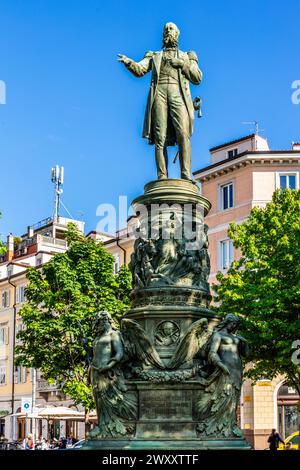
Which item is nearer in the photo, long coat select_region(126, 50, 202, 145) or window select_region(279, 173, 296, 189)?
long coat select_region(126, 50, 202, 145)

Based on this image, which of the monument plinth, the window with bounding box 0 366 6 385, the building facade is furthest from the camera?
the window with bounding box 0 366 6 385

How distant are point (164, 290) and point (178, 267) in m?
0.58

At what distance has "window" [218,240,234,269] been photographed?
156 feet

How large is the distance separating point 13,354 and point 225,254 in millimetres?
25139

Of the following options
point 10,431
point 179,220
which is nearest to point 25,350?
point 179,220

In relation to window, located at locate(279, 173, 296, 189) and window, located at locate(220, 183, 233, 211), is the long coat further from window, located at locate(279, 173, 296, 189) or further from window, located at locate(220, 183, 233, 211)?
window, located at locate(220, 183, 233, 211)

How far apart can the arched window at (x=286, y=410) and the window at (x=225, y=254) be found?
785 cm

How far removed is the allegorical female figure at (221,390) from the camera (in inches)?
500

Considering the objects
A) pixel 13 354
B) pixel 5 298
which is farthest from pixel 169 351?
pixel 5 298

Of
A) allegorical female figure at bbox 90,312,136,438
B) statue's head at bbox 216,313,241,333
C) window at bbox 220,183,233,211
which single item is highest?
window at bbox 220,183,233,211

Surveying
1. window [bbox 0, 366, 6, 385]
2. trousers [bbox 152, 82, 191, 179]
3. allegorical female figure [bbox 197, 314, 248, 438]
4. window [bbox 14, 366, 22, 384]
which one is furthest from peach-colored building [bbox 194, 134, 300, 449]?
allegorical female figure [bbox 197, 314, 248, 438]

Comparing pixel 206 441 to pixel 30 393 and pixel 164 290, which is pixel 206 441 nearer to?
pixel 164 290

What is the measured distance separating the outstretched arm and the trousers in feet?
1.36

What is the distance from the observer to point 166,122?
15203 mm
